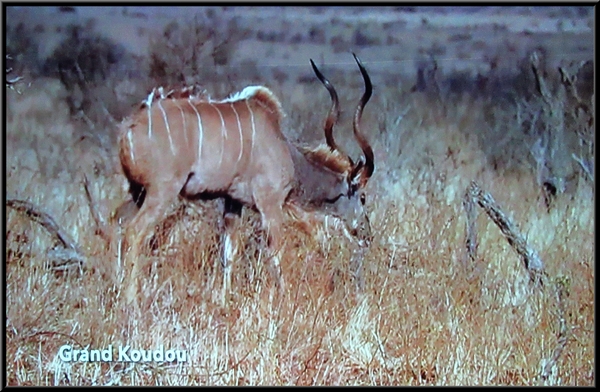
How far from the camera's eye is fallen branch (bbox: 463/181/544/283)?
9.90 feet

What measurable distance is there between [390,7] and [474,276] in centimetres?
110

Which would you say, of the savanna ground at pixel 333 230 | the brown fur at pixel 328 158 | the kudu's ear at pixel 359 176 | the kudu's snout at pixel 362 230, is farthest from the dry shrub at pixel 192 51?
the kudu's snout at pixel 362 230

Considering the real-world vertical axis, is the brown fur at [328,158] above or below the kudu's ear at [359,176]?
above

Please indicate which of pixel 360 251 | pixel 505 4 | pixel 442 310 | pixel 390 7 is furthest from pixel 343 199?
pixel 505 4

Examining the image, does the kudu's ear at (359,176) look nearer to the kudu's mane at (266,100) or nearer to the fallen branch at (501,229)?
the kudu's mane at (266,100)

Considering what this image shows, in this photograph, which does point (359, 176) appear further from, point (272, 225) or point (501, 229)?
point (501, 229)

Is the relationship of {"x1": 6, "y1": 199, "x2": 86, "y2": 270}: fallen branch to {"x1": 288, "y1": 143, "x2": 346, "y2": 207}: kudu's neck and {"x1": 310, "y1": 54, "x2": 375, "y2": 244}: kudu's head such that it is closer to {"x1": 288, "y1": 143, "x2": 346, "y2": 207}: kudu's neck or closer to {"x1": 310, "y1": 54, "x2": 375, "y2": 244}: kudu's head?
{"x1": 288, "y1": 143, "x2": 346, "y2": 207}: kudu's neck

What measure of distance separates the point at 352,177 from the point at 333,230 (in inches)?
8.7

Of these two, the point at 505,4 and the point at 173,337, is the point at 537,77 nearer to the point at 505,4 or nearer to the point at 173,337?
the point at 505,4

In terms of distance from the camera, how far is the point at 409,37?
301 cm

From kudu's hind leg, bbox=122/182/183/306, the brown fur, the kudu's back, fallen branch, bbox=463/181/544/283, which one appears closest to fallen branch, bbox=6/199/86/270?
kudu's hind leg, bbox=122/182/183/306

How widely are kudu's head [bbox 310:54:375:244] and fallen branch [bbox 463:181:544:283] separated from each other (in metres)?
0.39

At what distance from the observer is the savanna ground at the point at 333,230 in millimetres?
2994

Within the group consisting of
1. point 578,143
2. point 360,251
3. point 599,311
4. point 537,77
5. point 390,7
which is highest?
point 390,7
